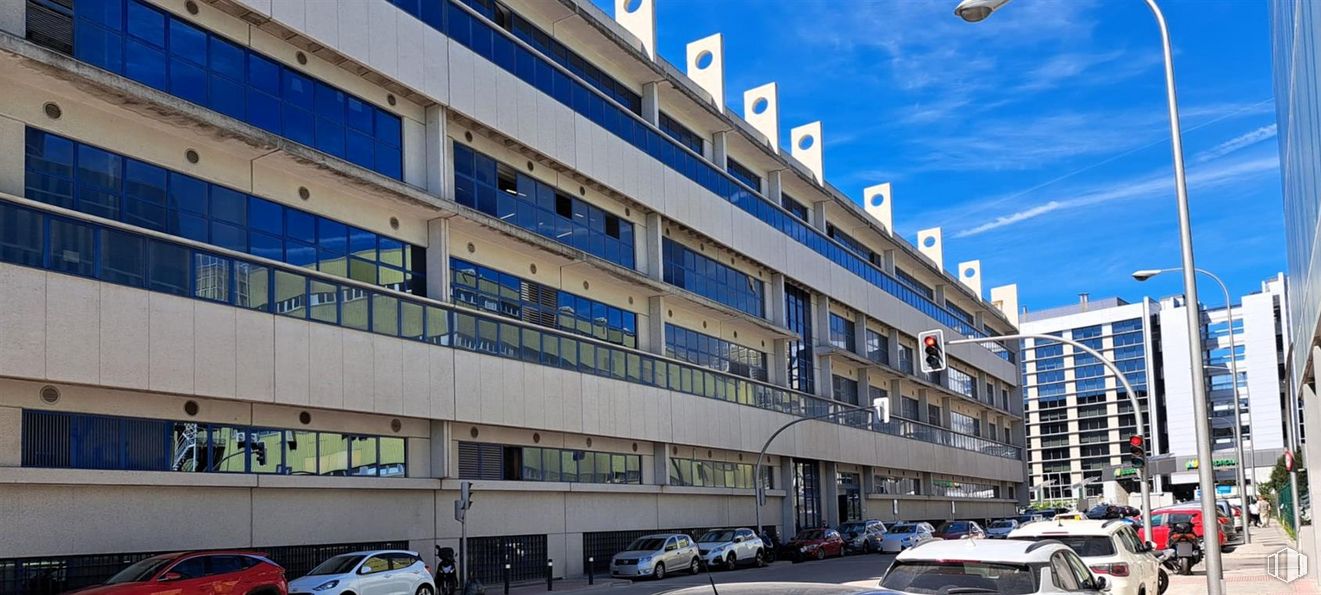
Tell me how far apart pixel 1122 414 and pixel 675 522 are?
130738 millimetres

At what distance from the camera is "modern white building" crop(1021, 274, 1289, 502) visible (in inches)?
5261

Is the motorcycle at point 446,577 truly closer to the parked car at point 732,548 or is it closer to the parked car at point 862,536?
the parked car at point 732,548

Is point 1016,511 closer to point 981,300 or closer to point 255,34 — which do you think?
point 981,300

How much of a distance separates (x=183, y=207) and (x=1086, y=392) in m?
155

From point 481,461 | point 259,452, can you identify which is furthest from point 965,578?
point 481,461

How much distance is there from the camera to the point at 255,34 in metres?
26.7

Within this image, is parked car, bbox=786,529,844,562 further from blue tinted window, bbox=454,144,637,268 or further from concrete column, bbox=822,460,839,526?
blue tinted window, bbox=454,144,637,268

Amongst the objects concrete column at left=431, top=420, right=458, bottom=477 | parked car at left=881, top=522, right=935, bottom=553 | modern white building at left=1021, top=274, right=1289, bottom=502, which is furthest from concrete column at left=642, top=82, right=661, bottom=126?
modern white building at left=1021, top=274, right=1289, bottom=502

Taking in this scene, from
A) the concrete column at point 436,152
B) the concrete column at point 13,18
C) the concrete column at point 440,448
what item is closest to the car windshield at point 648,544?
the concrete column at point 440,448

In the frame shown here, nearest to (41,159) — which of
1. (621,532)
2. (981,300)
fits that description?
(621,532)

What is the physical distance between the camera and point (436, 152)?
31.6 meters

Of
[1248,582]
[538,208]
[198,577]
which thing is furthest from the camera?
[538,208]

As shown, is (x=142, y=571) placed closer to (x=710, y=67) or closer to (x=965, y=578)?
(x=965, y=578)

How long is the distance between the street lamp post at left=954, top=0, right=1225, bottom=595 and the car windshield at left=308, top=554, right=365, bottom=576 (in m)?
14.9
